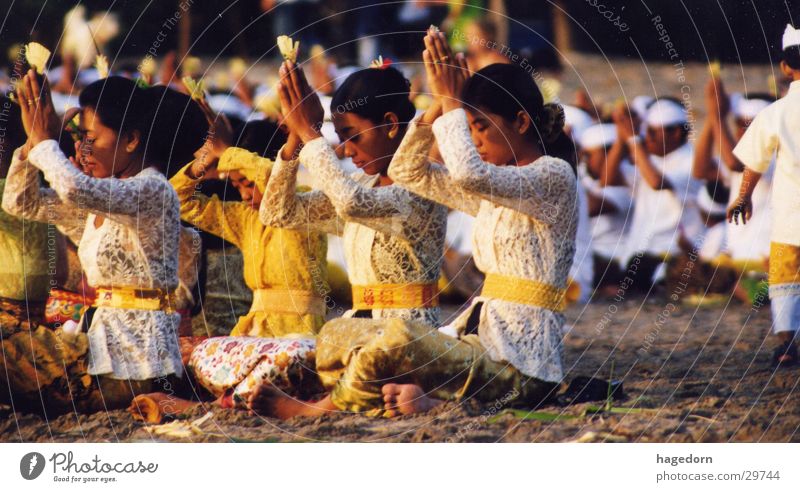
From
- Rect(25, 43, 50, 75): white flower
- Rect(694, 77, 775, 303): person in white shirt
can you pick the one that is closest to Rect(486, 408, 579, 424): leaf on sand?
Rect(694, 77, 775, 303): person in white shirt

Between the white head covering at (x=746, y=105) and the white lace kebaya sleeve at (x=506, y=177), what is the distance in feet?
4.28

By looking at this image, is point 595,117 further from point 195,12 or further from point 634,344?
A: point 195,12

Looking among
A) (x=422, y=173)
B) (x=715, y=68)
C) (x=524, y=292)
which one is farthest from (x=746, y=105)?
(x=422, y=173)

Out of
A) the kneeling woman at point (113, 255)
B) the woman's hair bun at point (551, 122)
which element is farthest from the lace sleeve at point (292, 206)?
the woman's hair bun at point (551, 122)

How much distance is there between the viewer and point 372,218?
26.8 feet

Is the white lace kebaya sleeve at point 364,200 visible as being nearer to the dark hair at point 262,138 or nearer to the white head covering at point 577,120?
the dark hair at point 262,138

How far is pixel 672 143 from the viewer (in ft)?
30.8

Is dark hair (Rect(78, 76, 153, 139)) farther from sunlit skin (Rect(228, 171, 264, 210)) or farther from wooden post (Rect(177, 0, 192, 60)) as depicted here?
sunlit skin (Rect(228, 171, 264, 210))

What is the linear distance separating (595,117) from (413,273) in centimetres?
194

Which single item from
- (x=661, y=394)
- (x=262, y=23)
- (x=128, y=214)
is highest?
(x=262, y=23)

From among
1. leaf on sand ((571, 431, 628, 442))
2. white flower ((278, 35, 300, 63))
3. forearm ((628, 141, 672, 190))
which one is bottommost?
leaf on sand ((571, 431, 628, 442))

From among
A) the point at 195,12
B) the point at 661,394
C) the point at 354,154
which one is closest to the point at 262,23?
the point at 195,12

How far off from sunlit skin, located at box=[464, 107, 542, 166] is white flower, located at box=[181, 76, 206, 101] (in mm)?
1632

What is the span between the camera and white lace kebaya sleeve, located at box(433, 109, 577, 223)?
772cm
